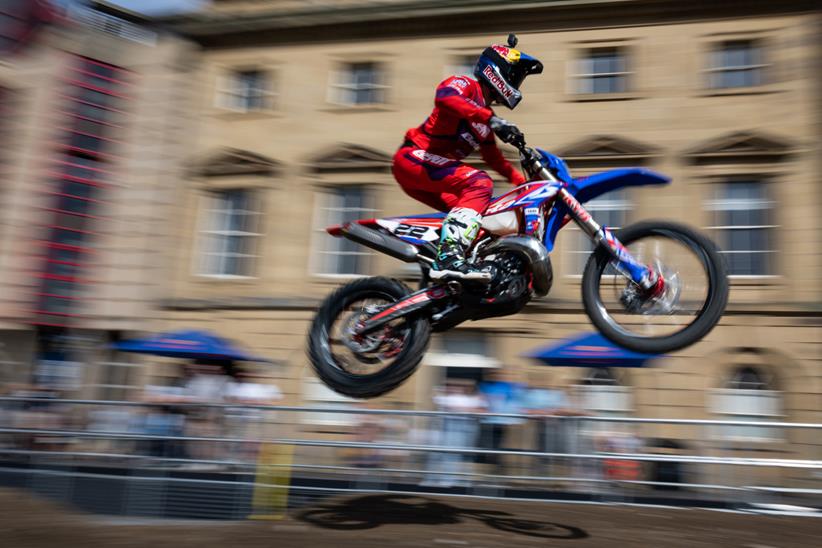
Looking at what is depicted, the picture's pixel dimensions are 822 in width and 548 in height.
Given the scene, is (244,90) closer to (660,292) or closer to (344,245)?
(344,245)

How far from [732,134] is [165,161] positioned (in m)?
12.1

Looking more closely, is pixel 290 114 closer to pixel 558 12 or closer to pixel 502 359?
pixel 558 12

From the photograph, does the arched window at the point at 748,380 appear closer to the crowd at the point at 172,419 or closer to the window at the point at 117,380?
the crowd at the point at 172,419

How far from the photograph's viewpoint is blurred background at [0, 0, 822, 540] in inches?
341

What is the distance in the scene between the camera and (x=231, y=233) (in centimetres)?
1627

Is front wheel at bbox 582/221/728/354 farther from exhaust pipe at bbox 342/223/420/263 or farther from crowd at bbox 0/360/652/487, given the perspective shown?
crowd at bbox 0/360/652/487

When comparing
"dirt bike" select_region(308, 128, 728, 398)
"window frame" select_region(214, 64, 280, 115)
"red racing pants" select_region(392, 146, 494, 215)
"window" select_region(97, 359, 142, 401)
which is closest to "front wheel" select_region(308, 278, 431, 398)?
"dirt bike" select_region(308, 128, 728, 398)

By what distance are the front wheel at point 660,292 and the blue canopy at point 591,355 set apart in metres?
4.58

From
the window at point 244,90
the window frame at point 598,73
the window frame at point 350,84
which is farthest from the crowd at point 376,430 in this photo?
the window at point 244,90

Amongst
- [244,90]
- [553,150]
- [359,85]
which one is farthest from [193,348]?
[244,90]

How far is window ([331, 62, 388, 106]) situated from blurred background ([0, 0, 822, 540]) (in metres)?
0.05

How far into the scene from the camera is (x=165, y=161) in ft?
55.5

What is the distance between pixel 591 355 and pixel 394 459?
9.83 ft

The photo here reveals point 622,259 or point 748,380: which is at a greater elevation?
Result: point 622,259
